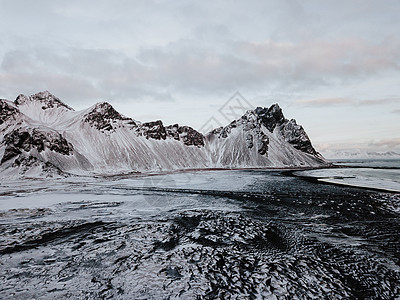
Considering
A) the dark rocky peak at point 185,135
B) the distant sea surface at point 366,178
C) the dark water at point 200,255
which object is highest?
the dark rocky peak at point 185,135

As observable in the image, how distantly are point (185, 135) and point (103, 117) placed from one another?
5135 cm

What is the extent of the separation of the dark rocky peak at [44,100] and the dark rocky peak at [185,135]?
61.6 m

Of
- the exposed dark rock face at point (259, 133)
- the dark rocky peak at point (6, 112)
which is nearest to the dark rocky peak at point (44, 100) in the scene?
the dark rocky peak at point (6, 112)

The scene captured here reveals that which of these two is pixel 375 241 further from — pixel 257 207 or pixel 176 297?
pixel 176 297

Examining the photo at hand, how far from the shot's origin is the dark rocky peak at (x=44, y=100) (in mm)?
120562

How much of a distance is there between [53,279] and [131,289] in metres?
2.77

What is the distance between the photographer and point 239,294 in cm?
648

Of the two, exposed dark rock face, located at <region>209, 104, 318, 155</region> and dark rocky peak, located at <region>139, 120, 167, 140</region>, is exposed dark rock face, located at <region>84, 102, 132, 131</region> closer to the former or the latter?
dark rocky peak, located at <region>139, 120, 167, 140</region>

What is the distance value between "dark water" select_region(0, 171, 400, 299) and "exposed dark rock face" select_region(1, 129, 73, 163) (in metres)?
59.9

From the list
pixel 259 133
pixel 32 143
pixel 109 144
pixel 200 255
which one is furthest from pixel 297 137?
pixel 200 255

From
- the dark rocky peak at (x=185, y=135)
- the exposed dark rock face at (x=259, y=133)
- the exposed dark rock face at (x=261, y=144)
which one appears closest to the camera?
the dark rocky peak at (x=185, y=135)

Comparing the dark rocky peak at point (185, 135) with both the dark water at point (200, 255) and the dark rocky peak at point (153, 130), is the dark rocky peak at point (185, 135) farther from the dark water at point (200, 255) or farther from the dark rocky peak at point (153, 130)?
the dark water at point (200, 255)

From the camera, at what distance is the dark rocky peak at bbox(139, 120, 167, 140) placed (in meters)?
120

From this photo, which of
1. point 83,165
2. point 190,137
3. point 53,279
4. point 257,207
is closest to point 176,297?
point 53,279
